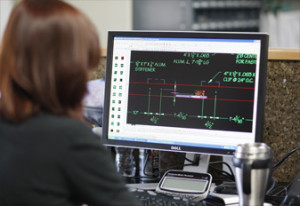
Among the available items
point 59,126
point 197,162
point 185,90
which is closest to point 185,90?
point 185,90

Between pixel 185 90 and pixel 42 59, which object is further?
pixel 185 90

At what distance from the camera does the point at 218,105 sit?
132 cm

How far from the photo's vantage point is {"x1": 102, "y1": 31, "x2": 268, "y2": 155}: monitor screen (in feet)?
4.23

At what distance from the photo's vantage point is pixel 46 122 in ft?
2.72

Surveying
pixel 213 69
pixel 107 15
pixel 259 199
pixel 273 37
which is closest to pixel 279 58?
pixel 213 69

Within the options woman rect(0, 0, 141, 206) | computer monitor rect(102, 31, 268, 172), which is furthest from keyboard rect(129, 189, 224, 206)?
woman rect(0, 0, 141, 206)

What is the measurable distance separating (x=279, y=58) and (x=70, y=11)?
2.40 feet

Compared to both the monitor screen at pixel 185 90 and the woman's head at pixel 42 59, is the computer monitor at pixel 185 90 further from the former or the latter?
the woman's head at pixel 42 59

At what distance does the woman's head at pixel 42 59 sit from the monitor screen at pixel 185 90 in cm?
52

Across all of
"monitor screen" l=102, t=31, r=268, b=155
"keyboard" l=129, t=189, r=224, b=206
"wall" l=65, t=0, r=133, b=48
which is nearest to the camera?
"keyboard" l=129, t=189, r=224, b=206

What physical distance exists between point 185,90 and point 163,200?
0.32 meters

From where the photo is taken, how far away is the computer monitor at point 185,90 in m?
1.29

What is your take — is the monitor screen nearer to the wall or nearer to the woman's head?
the woman's head

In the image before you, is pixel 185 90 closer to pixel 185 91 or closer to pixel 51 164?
pixel 185 91
